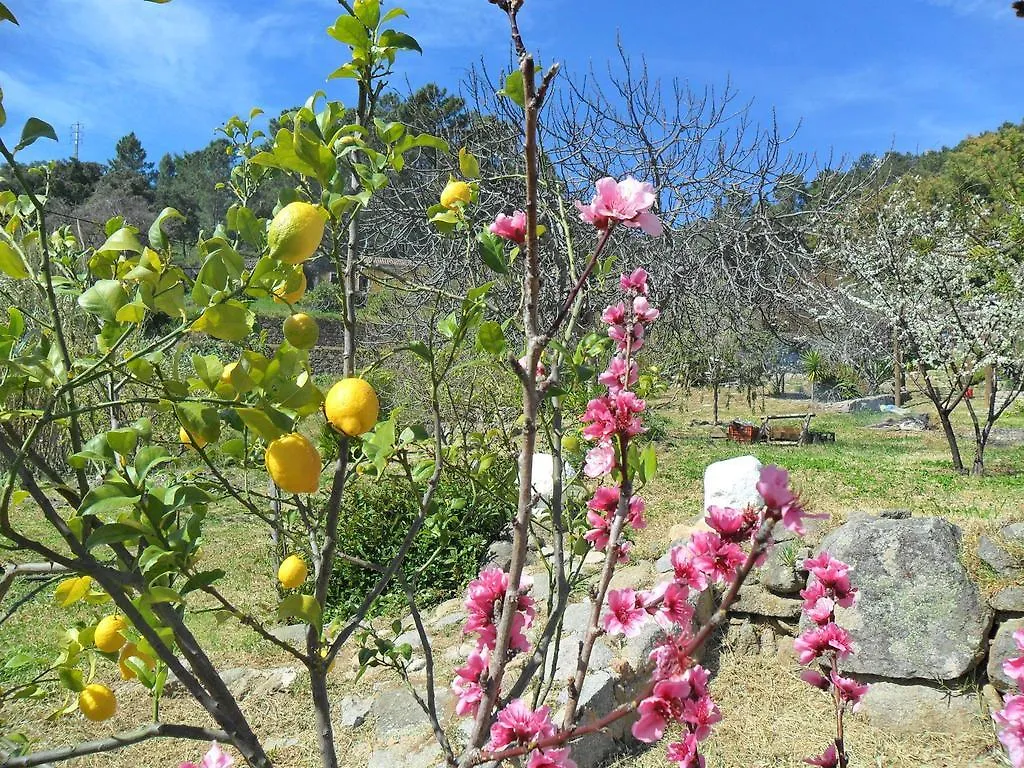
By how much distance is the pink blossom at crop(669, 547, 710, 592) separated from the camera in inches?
34.1

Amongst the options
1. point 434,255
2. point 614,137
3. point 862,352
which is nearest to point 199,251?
point 614,137

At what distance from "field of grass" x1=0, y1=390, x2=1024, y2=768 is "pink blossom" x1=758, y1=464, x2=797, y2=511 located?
790 millimetres

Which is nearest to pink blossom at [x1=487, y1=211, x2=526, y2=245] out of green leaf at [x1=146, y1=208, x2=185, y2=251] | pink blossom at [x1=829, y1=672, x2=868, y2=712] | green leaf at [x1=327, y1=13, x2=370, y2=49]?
green leaf at [x1=327, y1=13, x2=370, y2=49]

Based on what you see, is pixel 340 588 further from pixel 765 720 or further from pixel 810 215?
pixel 810 215

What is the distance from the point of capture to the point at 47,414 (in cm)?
60

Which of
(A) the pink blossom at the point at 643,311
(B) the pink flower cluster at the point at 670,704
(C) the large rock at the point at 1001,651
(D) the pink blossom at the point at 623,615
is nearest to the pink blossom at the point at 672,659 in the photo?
(B) the pink flower cluster at the point at 670,704

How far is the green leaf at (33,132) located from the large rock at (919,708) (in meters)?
3.30

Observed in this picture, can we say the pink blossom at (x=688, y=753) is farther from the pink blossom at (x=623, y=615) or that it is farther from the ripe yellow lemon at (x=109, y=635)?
the ripe yellow lemon at (x=109, y=635)

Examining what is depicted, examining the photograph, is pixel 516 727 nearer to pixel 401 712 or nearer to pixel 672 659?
pixel 672 659

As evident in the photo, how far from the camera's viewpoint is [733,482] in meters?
4.30

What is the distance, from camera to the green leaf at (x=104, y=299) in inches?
23.0

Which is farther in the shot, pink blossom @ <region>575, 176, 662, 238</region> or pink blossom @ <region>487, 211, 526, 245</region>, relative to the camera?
pink blossom @ <region>487, 211, 526, 245</region>

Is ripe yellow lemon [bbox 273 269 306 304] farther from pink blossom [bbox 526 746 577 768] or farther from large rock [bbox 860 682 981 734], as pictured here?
large rock [bbox 860 682 981 734]

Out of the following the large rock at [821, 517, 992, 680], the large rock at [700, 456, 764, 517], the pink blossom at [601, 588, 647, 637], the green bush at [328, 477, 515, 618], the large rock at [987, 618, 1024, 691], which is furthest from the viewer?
the large rock at [700, 456, 764, 517]
